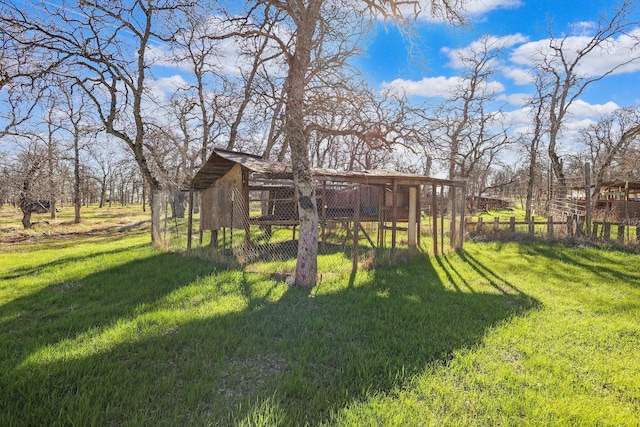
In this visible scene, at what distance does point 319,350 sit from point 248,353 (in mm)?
821

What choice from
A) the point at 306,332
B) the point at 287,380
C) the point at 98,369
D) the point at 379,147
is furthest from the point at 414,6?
the point at 98,369

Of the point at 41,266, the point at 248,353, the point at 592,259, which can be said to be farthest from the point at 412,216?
the point at 41,266

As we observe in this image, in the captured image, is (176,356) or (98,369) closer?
(98,369)

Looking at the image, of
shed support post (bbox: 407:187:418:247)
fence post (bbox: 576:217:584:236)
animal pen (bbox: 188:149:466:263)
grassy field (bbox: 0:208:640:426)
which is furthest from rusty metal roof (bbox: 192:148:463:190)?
fence post (bbox: 576:217:584:236)

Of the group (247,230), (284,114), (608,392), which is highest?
(284,114)

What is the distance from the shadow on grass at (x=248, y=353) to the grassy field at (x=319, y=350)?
0.06ft

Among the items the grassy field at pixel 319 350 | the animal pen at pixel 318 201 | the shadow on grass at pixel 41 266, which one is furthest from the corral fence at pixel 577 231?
the shadow on grass at pixel 41 266

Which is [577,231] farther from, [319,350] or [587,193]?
[319,350]

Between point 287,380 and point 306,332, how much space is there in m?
1.16

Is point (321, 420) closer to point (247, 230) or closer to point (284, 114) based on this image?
point (284, 114)

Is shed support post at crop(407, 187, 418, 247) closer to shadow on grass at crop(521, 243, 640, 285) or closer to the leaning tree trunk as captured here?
shadow on grass at crop(521, 243, 640, 285)

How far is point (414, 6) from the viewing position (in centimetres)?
690

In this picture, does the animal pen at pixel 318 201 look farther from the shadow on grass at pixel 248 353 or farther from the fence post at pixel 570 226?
the fence post at pixel 570 226

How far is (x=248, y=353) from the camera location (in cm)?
368
